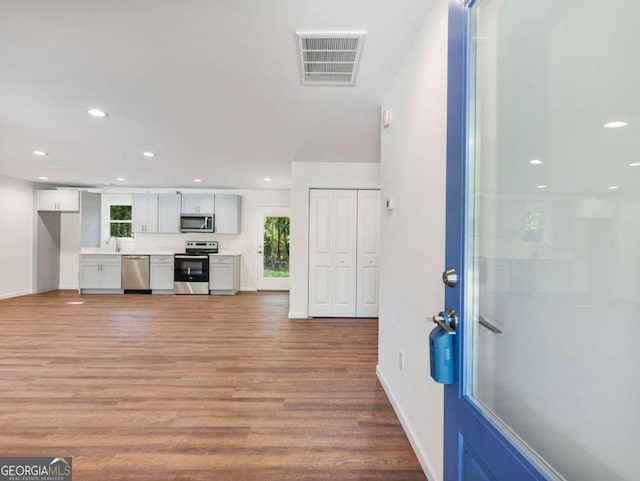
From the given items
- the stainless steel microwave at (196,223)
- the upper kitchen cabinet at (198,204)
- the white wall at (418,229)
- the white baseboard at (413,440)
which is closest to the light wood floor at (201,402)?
the white baseboard at (413,440)

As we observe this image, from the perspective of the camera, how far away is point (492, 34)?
906 millimetres

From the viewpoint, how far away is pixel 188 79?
223 cm

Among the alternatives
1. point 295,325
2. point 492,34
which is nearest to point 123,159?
point 295,325

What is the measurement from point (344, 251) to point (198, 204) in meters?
3.80

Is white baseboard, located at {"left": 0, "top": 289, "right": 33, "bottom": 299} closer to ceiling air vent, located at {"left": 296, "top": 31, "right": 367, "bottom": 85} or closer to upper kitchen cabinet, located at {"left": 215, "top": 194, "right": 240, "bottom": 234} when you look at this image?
upper kitchen cabinet, located at {"left": 215, "top": 194, "right": 240, "bottom": 234}

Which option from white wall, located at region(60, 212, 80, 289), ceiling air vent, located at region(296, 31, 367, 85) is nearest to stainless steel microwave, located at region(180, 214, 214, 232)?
white wall, located at region(60, 212, 80, 289)

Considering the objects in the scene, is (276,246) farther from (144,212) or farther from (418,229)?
(418,229)

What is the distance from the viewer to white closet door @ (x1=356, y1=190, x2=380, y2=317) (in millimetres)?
4645

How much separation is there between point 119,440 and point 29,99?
2684 mm

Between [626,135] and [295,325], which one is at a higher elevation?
[626,135]

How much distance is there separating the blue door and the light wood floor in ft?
3.57

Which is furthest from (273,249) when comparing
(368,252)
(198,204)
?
(368,252)

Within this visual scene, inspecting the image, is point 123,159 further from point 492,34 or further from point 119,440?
point 492,34

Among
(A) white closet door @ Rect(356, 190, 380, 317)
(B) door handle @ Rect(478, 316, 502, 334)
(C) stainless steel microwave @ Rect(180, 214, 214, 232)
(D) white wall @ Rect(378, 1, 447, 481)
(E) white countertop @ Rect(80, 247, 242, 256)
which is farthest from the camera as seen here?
(C) stainless steel microwave @ Rect(180, 214, 214, 232)
